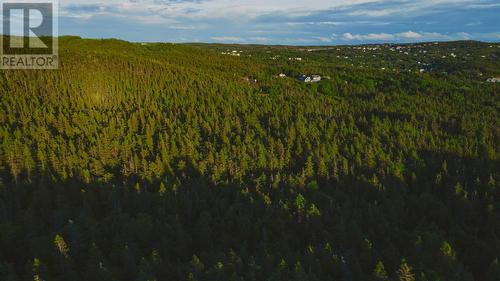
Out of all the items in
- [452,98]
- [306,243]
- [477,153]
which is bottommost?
[306,243]

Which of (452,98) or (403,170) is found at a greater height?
(452,98)

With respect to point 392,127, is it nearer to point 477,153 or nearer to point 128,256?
point 477,153

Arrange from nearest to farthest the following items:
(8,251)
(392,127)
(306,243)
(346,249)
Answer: (8,251), (346,249), (306,243), (392,127)

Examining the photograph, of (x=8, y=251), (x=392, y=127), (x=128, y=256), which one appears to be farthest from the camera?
(x=392, y=127)

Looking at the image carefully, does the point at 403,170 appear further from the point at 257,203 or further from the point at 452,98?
the point at 452,98

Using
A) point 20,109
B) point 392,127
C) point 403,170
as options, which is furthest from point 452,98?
point 20,109

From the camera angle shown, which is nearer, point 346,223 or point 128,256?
point 128,256

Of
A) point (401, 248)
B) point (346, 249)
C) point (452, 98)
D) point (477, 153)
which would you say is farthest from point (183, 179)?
point (452, 98)
